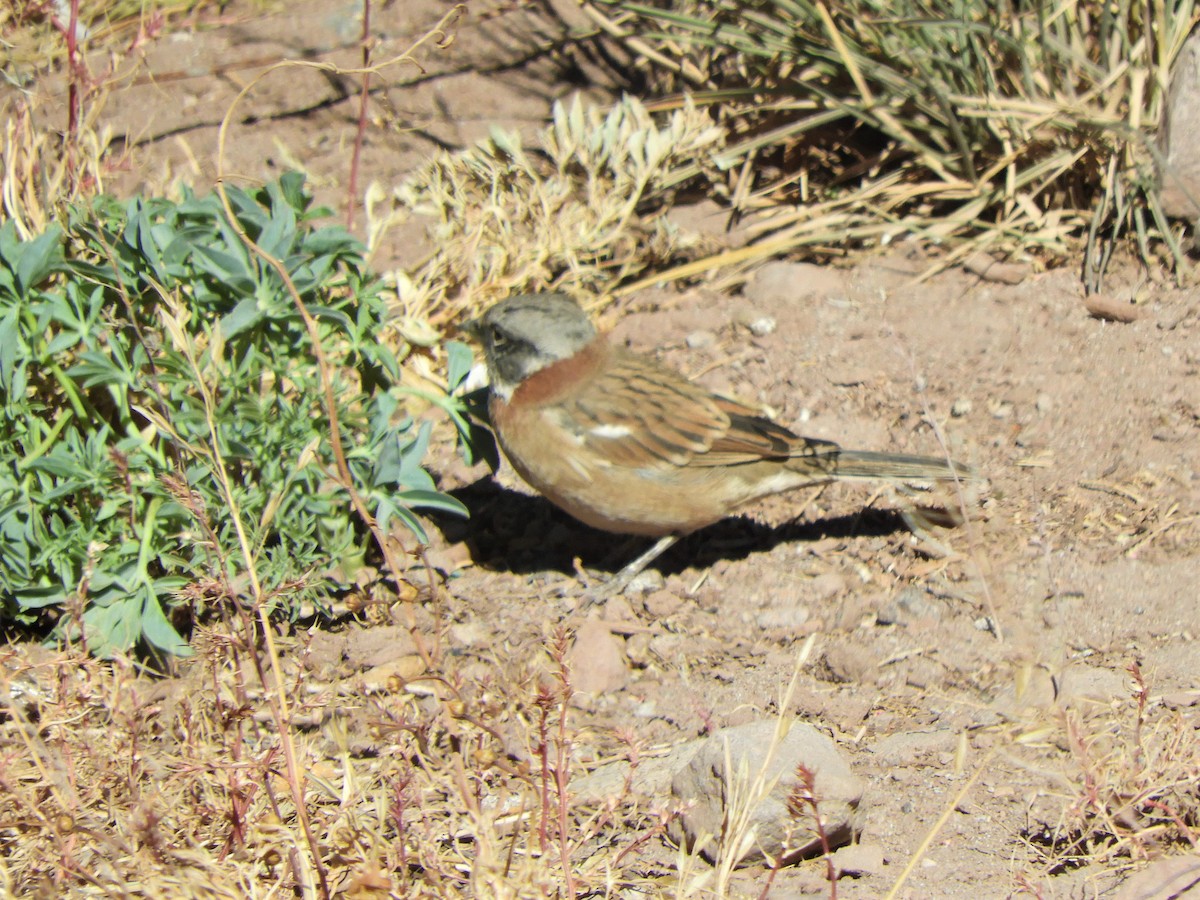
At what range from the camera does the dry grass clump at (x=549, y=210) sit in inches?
223

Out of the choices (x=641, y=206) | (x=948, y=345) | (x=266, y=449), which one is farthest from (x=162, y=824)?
(x=641, y=206)

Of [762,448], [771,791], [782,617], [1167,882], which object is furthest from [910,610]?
[1167,882]

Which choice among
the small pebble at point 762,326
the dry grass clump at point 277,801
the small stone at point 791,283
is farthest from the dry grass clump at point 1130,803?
the small stone at point 791,283

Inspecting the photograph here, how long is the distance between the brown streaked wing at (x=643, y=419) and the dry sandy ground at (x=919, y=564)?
0.54 m

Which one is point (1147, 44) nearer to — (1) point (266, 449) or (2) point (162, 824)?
(1) point (266, 449)

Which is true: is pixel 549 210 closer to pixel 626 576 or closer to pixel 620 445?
pixel 620 445

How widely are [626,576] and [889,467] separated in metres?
1.14

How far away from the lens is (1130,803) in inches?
113

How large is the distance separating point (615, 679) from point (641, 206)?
3.26m

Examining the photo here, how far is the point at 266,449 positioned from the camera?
394 cm

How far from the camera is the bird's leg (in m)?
4.82

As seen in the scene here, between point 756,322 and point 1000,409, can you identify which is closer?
point 1000,409

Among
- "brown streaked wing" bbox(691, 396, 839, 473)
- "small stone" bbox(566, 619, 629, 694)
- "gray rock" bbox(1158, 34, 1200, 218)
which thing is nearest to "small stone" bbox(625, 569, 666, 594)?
"small stone" bbox(566, 619, 629, 694)

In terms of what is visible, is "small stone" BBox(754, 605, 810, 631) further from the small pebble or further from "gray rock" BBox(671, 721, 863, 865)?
the small pebble
